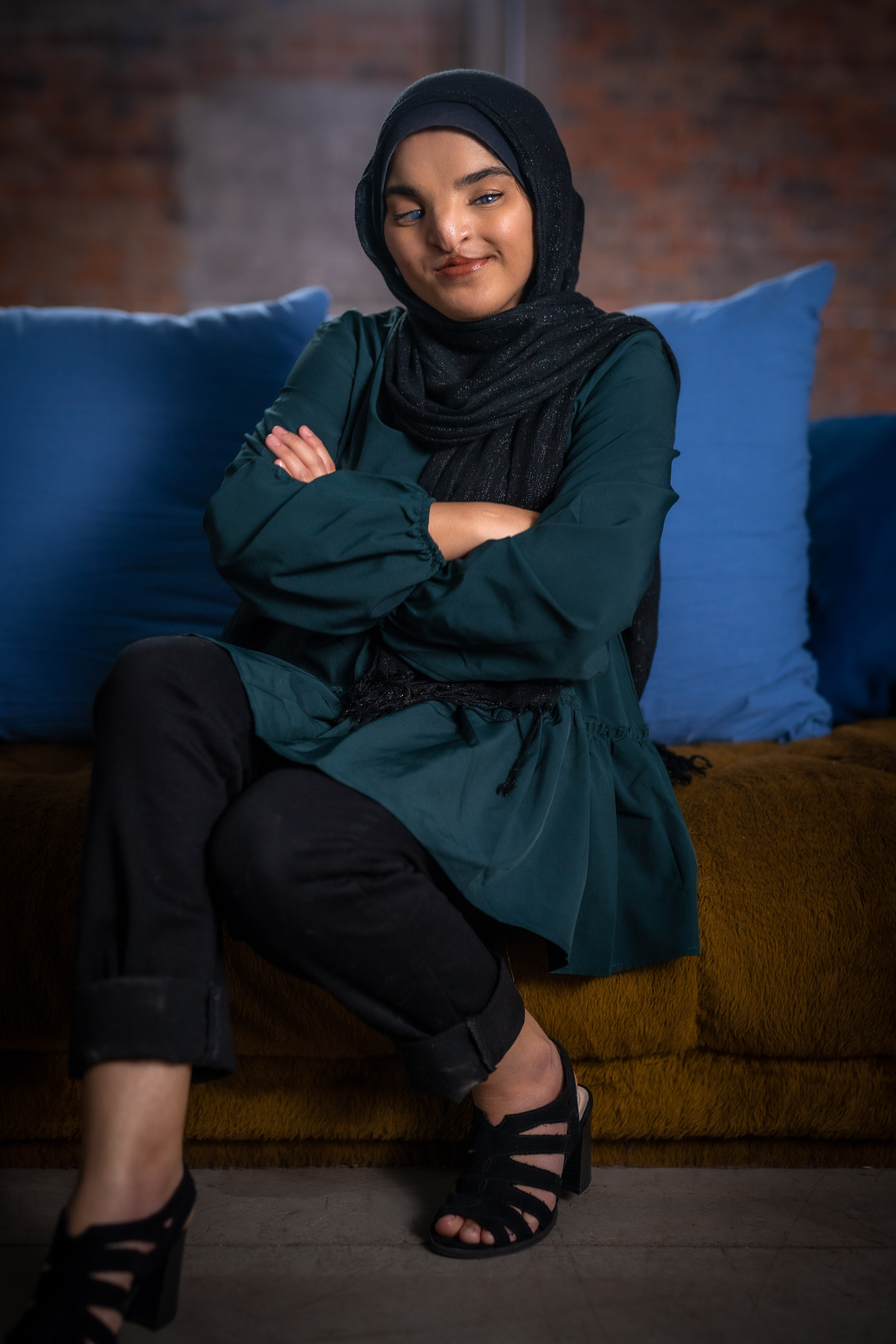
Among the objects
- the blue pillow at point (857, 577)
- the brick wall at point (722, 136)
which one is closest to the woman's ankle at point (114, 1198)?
the blue pillow at point (857, 577)

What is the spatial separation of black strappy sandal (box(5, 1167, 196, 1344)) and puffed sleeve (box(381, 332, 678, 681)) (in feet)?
1.81

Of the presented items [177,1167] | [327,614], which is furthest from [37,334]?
[177,1167]

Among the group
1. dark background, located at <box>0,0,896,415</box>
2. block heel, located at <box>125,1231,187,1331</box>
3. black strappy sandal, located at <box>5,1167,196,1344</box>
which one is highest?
dark background, located at <box>0,0,896,415</box>

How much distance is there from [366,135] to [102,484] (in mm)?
2559

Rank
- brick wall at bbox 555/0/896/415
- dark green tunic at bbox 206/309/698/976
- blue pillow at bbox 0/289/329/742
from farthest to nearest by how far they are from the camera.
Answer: brick wall at bbox 555/0/896/415 → blue pillow at bbox 0/289/329/742 → dark green tunic at bbox 206/309/698/976

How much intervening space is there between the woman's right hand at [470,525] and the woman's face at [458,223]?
0.96 ft

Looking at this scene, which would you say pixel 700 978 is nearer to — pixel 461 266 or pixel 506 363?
pixel 506 363

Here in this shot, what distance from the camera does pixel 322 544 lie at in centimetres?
106

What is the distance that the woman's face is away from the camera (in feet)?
3.92

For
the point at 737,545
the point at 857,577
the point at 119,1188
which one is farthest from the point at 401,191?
the point at 119,1188

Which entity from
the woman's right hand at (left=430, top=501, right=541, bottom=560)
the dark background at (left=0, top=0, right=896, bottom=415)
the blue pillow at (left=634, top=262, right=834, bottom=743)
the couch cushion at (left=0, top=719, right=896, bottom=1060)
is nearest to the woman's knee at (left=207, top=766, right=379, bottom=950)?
the couch cushion at (left=0, top=719, right=896, bottom=1060)

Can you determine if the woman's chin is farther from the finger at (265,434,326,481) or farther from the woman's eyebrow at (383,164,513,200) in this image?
the finger at (265,434,326,481)

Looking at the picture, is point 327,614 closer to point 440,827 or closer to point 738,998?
point 440,827

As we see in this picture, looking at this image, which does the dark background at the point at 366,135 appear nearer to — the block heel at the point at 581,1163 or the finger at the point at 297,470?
the finger at the point at 297,470
